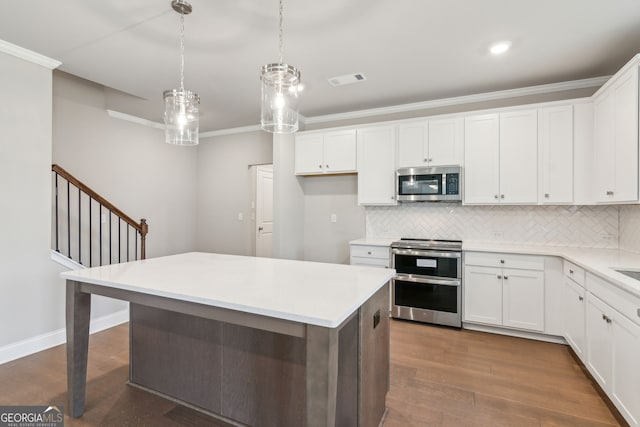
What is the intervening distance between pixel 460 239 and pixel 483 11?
252 centimetres

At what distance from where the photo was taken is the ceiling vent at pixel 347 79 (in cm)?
332

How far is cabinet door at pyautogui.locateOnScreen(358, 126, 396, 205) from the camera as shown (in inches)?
159

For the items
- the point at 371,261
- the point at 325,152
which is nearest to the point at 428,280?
the point at 371,261

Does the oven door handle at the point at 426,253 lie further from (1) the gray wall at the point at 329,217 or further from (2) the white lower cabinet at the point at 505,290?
(1) the gray wall at the point at 329,217

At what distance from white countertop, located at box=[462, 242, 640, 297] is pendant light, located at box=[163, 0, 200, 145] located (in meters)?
2.84

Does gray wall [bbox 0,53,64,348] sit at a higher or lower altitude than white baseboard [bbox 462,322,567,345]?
higher

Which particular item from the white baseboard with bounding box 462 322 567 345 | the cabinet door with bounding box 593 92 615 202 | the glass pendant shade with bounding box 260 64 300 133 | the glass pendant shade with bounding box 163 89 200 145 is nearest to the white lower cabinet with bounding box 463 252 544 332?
the white baseboard with bounding box 462 322 567 345

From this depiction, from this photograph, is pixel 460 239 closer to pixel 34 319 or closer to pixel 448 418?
pixel 448 418

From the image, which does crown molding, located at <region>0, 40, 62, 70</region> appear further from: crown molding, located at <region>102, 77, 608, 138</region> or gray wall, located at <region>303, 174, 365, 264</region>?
gray wall, located at <region>303, 174, 365, 264</region>

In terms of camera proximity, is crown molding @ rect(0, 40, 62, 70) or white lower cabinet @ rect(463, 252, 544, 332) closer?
crown molding @ rect(0, 40, 62, 70)

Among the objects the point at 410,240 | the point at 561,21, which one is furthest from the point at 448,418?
the point at 561,21

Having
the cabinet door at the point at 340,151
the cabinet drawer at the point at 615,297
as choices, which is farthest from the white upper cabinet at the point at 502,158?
the cabinet door at the point at 340,151

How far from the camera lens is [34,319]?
2945mm

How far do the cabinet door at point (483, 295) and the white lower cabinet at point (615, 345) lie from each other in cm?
91
